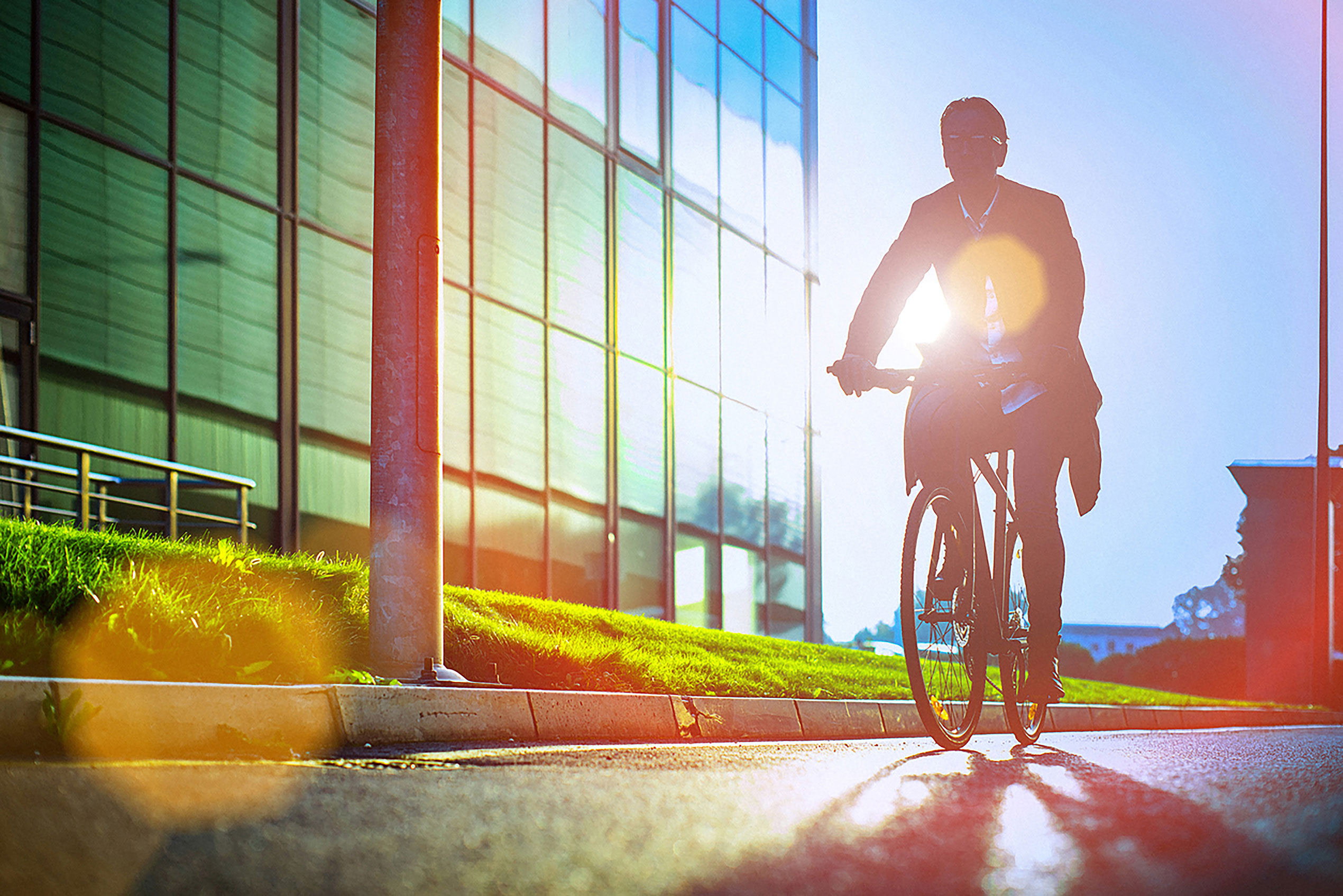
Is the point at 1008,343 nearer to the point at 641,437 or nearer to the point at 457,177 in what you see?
the point at 457,177

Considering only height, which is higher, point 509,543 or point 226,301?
point 226,301

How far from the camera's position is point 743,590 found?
83.9ft

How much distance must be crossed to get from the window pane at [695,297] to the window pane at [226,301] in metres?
8.98

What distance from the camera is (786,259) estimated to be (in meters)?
27.8

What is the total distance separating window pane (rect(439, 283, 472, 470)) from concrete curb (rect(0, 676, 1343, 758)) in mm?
9865

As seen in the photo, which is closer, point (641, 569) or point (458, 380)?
point (458, 380)

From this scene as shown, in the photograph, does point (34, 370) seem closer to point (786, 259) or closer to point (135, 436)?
point (135, 436)

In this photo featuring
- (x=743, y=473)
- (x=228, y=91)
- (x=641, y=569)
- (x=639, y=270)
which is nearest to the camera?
(x=228, y=91)

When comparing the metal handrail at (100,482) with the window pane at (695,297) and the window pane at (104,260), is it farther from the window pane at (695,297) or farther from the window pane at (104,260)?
the window pane at (695,297)

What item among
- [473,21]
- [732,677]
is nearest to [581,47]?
[473,21]

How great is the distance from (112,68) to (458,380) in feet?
18.5

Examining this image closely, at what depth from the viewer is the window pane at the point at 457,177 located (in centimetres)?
1862

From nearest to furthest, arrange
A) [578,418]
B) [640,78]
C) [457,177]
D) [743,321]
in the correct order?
[457,177]
[578,418]
[640,78]
[743,321]

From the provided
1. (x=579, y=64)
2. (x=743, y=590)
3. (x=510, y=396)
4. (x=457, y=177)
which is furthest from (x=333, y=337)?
(x=743, y=590)
